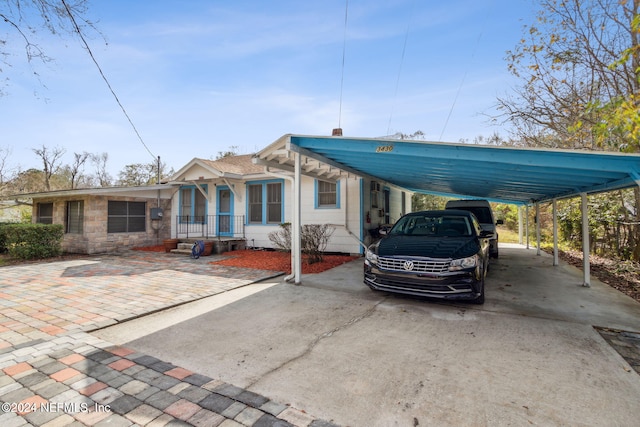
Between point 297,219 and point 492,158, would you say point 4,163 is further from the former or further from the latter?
point 492,158

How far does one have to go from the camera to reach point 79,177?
28.5m

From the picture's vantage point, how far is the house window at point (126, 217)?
11283 mm

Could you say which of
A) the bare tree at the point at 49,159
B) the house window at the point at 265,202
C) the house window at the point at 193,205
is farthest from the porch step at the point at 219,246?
the bare tree at the point at 49,159

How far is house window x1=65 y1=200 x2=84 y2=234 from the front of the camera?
1096 cm

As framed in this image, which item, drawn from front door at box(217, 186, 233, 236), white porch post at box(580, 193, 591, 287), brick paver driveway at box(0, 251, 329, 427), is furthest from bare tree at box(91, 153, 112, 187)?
white porch post at box(580, 193, 591, 287)

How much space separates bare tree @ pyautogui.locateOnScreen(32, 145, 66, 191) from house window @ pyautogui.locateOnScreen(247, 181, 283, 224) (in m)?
24.3

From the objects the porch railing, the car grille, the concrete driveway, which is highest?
the porch railing

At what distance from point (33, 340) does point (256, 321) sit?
98.5 inches

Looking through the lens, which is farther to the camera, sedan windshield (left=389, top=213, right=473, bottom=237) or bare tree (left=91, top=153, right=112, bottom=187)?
bare tree (left=91, top=153, right=112, bottom=187)

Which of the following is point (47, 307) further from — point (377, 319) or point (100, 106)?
point (100, 106)

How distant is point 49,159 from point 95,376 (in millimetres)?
31405

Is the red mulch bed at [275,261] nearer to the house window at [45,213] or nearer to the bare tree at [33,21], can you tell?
the bare tree at [33,21]

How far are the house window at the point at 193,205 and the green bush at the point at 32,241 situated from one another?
4.21m

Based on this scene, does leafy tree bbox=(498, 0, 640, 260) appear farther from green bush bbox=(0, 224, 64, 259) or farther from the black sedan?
green bush bbox=(0, 224, 64, 259)
